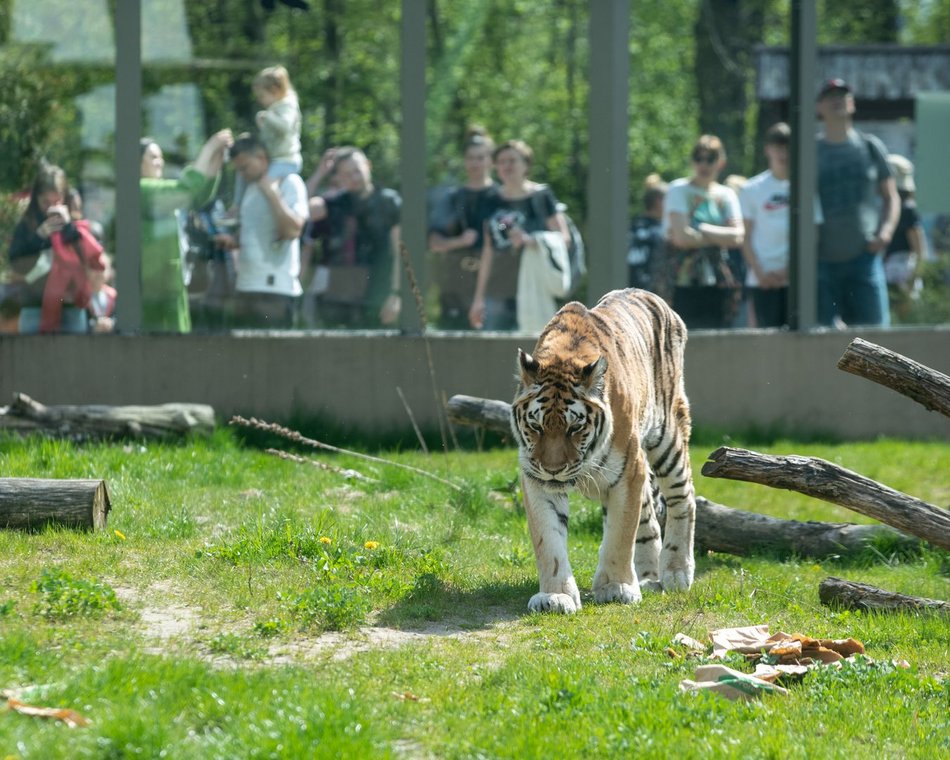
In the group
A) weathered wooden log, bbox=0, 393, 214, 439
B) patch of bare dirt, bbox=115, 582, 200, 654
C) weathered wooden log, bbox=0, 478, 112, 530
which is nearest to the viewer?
patch of bare dirt, bbox=115, 582, 200, 654

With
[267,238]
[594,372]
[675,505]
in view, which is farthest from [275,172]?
[594,372]

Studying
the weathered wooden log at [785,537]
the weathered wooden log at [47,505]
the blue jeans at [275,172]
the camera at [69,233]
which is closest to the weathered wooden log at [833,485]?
the weathered wooden log at [785,537]

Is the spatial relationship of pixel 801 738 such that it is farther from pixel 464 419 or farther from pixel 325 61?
pixel 325 61

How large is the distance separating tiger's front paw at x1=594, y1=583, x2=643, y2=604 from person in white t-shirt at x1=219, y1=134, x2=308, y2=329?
18.5 feet

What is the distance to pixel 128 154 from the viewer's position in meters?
12.0

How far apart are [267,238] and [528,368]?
229 inches

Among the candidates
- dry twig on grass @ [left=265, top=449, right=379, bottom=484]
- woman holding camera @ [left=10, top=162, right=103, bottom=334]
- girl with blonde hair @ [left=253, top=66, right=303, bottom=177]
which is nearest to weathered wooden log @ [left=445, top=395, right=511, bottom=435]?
dry twig on grass @ [left=265, top=449, right=379, bottom=484]

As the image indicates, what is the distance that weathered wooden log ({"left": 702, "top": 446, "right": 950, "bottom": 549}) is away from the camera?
641 centimetres

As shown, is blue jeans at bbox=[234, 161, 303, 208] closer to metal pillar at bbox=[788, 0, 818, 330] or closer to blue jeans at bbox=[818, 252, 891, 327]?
metal pillar at bbox=[788, 0, 818, 330]

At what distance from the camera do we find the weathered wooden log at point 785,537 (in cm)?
841

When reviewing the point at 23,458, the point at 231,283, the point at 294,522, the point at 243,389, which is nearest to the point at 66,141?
the point at 231,283

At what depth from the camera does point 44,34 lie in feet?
40.1

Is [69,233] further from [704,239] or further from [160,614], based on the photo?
[160,614]

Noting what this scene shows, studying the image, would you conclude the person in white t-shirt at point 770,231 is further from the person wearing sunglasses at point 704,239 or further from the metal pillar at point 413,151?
the metal pillar at point 413,151
